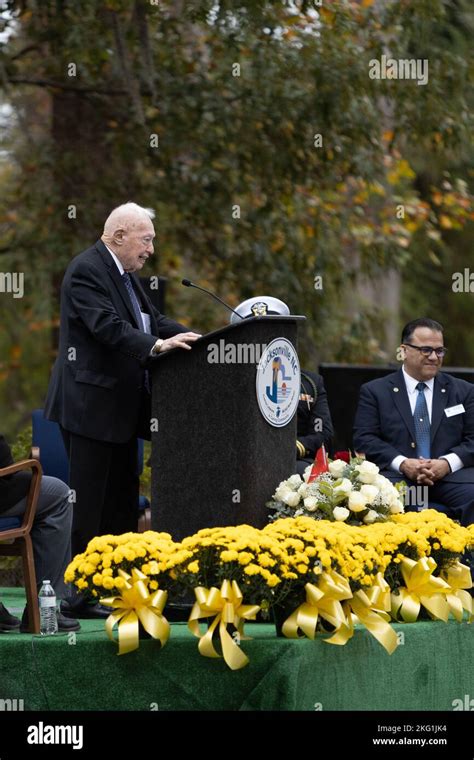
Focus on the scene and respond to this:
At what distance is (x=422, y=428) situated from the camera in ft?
26.7

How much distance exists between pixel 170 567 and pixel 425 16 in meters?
7.43

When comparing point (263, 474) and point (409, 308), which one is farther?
point (409, 308)

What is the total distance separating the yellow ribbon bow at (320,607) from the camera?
5.28 meters

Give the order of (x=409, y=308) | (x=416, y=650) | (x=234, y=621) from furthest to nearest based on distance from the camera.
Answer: (x=409, y=308), (x=416, y=650), (x=234, y=621)

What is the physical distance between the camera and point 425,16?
38.2 ft

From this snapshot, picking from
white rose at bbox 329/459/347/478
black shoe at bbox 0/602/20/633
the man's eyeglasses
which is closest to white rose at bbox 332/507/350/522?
white rose at bbox 329/459/347/478

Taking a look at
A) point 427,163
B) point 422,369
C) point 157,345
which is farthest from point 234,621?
point 427,163

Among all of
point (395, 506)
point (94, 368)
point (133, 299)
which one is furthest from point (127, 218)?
point (395, 506)

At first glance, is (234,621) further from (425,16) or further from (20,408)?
(20,408)

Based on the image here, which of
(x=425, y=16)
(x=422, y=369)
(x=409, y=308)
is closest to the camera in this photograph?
(x=422, y=369)

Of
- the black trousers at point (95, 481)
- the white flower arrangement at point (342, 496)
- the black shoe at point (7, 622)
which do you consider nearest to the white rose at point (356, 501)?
the white flower arrangement at point (342, 496)

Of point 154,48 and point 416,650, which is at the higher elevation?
point 154,48

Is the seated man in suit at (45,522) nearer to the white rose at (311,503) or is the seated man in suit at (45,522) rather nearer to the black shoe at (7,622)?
the black shoe at (7,622)

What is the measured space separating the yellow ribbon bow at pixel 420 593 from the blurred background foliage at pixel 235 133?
5.71 metres
